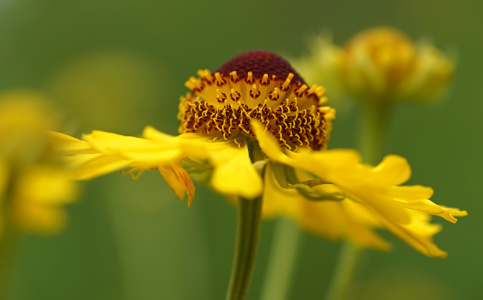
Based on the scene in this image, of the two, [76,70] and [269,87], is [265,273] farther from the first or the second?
[269,87]

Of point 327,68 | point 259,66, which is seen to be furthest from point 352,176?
point 327,68

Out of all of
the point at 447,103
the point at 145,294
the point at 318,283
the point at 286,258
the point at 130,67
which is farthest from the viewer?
the point at 447,103

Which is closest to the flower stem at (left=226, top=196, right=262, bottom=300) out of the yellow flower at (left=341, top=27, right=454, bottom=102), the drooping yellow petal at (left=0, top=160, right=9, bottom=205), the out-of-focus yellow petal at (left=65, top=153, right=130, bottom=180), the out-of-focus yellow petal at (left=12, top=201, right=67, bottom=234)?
the out-of-focus yellow petal at (left=65, top=153, right=130, bottom=180)

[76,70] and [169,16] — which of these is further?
[169,16]

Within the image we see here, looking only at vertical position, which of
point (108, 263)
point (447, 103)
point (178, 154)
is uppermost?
point (447, 103)

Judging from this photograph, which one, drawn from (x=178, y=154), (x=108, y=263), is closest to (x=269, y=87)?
(x=178, y=154)

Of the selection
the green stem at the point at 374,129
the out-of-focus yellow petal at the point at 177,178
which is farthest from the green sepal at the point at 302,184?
the green stem at the point at 374,129
